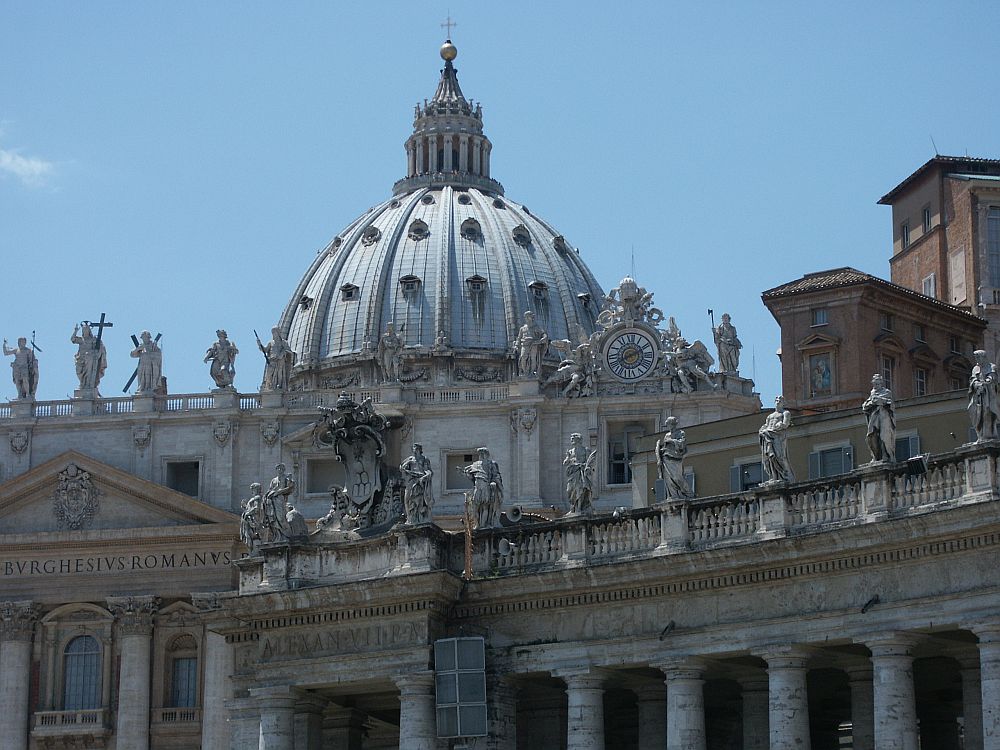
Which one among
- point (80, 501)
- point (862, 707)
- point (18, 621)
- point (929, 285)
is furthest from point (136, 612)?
point (862, 707)

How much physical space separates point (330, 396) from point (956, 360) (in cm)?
3298

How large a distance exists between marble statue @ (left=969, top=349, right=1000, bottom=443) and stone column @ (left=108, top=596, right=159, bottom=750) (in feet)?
219

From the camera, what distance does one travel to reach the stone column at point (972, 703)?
48562 millimetres

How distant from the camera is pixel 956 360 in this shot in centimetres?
9481

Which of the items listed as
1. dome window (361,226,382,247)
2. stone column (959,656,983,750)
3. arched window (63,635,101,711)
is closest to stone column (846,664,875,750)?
stone column (959,656,983,750)

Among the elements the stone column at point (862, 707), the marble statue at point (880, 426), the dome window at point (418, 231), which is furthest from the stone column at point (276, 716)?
the dome window at point (418, 231)

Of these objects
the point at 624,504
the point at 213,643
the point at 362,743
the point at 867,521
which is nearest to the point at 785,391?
the point at 624,504

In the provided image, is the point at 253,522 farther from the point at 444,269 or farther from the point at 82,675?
the point at 444,269

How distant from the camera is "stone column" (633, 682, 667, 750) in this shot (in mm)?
53750

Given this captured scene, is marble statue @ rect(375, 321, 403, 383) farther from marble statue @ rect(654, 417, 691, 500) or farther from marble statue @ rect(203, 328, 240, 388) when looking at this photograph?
marble statue @ rect(654, 417, 691, 500)

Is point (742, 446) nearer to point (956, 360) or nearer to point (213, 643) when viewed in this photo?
point (956, 360)

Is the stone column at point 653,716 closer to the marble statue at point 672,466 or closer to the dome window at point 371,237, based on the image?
the marble statue at point 672,466

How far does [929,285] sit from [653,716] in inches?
2036

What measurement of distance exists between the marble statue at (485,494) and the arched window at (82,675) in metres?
59.2
